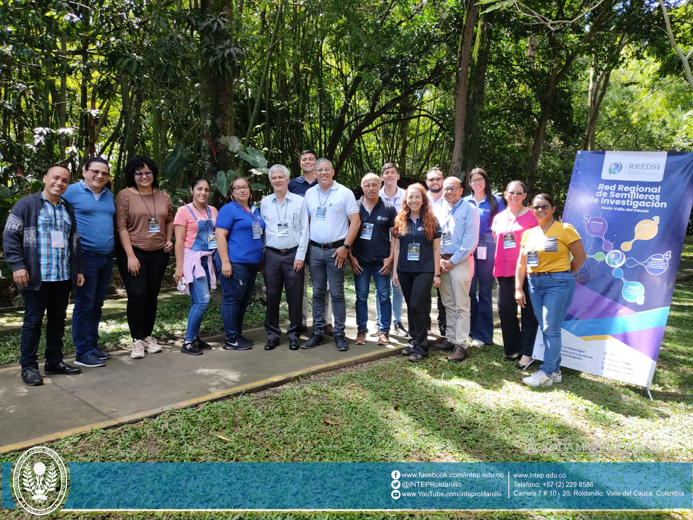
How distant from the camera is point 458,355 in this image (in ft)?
14.6

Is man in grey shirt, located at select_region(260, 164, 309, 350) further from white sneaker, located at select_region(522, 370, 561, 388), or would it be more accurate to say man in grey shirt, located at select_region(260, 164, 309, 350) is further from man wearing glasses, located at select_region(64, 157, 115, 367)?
white sneaker, located at select_region(522, 370, 561, 388)

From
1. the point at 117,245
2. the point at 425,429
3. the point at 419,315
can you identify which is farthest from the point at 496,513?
the point at 117,245

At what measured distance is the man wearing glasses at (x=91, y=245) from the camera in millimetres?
3771

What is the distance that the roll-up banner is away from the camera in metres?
3.75

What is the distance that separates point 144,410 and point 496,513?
2219 mm

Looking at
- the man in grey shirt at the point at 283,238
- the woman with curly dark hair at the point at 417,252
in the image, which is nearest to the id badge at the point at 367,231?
the woman with curly dark hair at the point at 417,252

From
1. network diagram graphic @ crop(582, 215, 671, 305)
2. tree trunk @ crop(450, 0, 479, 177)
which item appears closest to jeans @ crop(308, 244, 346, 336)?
network diagram graphic @ crop(582, 215, 671, 305)

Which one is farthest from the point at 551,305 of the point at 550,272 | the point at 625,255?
the point at 625,255

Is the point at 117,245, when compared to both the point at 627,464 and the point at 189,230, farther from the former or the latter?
the point at 627,464

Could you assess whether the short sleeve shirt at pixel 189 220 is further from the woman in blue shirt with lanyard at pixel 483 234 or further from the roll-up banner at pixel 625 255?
the roll-up banner at pixel 625 255

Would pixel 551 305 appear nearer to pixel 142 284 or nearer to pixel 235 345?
pixel 235 345

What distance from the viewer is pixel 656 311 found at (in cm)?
377

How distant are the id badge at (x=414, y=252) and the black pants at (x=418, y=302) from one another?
6.2 inches

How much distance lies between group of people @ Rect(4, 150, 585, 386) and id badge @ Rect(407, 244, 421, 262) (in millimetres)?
13
